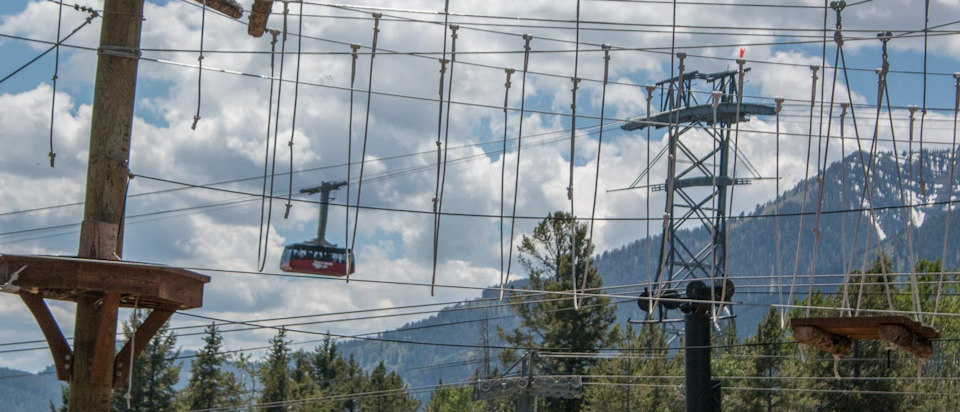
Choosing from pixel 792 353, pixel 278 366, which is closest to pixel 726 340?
pixel 792 353

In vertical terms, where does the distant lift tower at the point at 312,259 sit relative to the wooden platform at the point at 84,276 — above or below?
above

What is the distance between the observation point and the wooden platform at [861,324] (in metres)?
8.77

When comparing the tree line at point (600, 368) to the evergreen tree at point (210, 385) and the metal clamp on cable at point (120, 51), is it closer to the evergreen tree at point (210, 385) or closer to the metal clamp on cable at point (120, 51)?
the evergreen tree at point (210, 385)

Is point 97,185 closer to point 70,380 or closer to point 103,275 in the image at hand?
point 103,275

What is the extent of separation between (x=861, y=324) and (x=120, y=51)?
648cm

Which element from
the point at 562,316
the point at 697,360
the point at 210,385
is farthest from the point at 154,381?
the point at 697,360

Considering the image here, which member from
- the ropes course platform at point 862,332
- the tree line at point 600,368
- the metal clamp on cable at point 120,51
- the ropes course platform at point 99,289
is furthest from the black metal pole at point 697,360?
the tree line at point 600,368

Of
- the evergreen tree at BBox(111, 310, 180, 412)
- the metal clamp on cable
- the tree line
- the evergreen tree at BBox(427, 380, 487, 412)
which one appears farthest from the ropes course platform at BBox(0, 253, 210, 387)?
the evergreen tree at BBox(427, 380, 487, 412)

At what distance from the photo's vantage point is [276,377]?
5666cm

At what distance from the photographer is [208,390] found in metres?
Answer: 54.4

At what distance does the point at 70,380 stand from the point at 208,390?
49.0 m

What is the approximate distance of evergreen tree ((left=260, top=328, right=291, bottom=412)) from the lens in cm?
5582

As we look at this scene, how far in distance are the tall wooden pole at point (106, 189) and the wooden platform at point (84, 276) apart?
0.17 metres

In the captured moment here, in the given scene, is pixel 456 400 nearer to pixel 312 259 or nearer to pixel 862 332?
pixel 312 259
